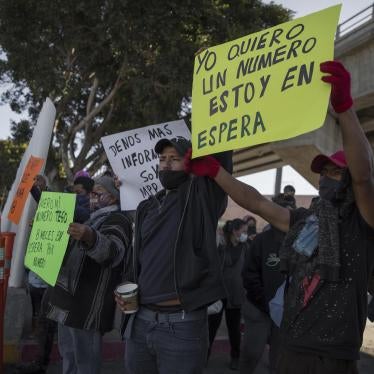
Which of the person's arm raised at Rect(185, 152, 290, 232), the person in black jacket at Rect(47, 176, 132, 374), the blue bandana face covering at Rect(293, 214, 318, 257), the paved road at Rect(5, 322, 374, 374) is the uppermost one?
the person's arm raised at Rect(185, 152, 290, 232)

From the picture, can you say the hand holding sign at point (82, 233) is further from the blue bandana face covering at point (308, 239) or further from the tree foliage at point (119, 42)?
the tree foliage at point (119, 42)

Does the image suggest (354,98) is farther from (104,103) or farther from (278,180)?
(278,180)

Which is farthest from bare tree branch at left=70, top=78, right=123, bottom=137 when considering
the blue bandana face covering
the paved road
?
the blue bandana face covering

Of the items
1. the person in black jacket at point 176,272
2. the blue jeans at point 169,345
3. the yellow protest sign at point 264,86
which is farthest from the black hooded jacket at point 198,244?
the yellow protest sign at point 264,86

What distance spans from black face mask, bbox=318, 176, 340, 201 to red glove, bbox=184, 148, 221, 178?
19.4 inches

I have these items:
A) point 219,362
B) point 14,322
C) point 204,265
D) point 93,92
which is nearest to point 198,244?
point 204,265

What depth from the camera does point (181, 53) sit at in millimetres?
15445

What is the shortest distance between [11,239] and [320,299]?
3.46m

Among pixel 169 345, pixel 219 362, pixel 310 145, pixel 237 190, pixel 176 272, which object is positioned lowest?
pixel 219 362

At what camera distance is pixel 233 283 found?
5641 mm

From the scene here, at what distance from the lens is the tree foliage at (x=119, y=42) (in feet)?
49.5

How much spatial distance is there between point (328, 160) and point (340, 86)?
0.59 metres

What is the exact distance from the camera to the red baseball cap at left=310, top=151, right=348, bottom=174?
236cm

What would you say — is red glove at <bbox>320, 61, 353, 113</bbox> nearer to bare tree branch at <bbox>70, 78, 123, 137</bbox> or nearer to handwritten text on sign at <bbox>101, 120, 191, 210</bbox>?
handwritten text on sign at <bbox>101, 120, 191, 210</bbox>
